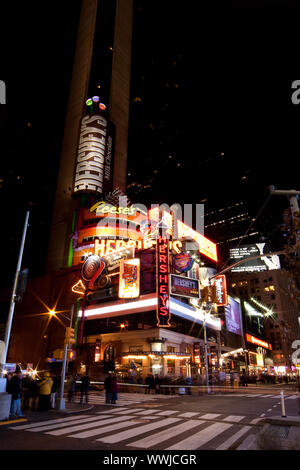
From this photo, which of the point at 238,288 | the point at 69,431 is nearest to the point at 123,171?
the point at 69,431

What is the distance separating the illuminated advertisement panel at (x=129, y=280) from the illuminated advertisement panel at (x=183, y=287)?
4.04m

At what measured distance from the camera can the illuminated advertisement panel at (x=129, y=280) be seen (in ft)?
112

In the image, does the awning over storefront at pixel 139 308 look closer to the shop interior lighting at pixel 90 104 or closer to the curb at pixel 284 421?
the curb at pixel 284 421

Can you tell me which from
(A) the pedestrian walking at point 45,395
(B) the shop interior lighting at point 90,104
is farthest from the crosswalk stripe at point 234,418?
(B) the shop interior lighting at point 90,104

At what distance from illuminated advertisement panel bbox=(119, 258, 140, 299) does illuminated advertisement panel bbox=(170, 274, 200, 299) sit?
4036mm

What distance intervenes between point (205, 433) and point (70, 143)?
66.8 meters

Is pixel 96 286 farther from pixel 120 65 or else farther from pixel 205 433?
pixel 120 65

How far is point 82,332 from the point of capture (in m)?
38.9

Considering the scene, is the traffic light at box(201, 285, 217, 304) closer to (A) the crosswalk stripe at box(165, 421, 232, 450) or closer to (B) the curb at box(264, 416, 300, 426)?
(B) the curb at box(264, 416, 300, 426)

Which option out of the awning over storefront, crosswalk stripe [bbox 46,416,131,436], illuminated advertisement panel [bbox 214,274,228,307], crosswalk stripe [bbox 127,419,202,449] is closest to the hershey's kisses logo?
the awning over storefront

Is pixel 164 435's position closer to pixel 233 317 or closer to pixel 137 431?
pixel 137 431

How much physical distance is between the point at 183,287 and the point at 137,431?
86.8 feet

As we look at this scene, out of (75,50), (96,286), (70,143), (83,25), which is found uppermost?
(83,25)

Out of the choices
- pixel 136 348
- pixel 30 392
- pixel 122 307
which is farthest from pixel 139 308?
pixel 30 392
